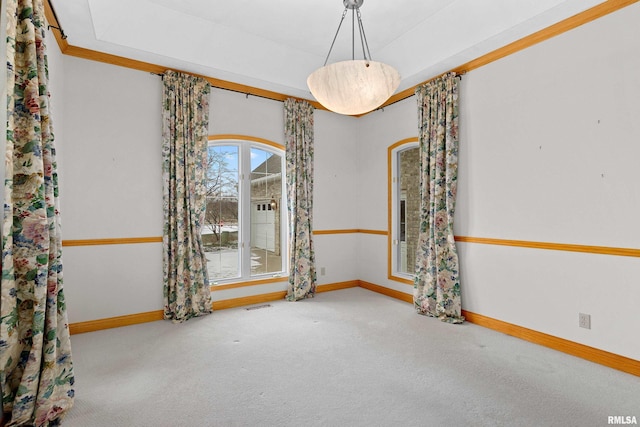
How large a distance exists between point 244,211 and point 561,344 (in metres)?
3.75

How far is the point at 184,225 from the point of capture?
147 inches

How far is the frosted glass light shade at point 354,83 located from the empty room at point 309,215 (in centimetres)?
2

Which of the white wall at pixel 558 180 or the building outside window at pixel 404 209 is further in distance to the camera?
the building outside window at pixel 404 209

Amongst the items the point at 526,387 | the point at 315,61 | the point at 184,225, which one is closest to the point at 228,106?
the point at 315,61

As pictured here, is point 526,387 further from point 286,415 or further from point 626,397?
point 286,415

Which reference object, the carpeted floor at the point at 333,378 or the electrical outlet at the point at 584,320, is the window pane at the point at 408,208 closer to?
the carpeted floor at the point at 333,378

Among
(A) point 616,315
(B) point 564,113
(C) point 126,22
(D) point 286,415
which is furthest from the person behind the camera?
(C) point 126,22

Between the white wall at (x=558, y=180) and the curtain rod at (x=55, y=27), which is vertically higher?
the curtain rod at (x=55, y=27)

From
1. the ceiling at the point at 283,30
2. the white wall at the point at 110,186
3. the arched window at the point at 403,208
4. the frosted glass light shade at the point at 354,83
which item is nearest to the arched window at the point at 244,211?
the white wall at the point at 110,186

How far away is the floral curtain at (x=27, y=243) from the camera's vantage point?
5.45 feet

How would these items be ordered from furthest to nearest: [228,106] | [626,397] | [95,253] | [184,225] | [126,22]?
1. [228,106]
2. [184,225]
3. [95,253]
4. [126,22]
5. [626,397]

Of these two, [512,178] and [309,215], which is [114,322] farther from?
[512,178]

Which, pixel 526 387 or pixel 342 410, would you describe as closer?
pixel 342 410

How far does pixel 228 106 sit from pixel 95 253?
2307 mm
